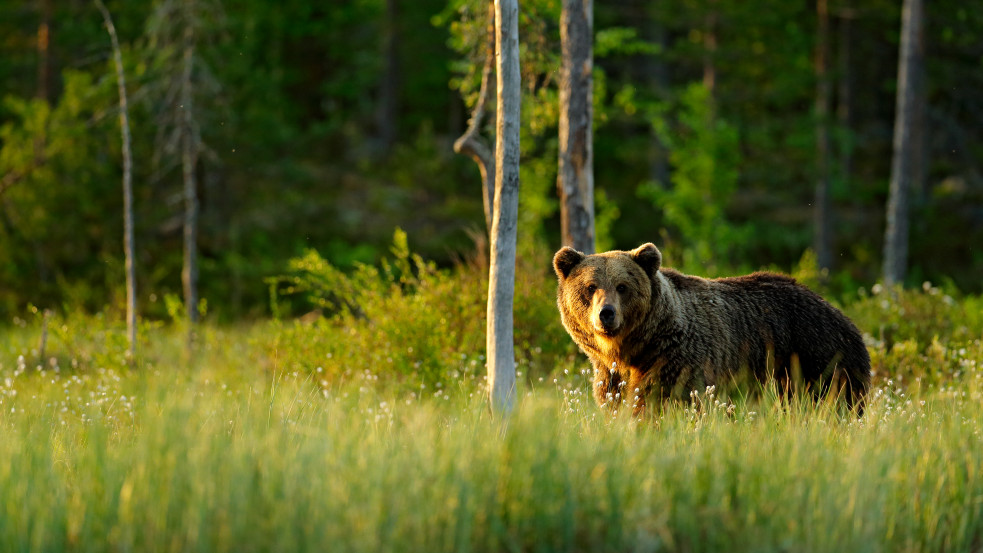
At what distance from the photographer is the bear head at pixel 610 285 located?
20.9 feet

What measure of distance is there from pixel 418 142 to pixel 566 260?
1921cm

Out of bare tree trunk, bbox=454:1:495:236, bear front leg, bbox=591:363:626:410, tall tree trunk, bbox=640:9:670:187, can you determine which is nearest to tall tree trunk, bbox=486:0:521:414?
bear front leg, bbox=591:363:626:410

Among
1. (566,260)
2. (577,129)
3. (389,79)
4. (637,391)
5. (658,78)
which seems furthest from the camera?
(389,79)

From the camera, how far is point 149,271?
19422mm

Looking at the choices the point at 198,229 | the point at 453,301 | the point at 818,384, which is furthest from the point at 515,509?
the point at 198,229

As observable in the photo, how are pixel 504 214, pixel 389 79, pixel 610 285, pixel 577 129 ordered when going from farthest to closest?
pixel 389 79 → pixel 577 129 → pixel 504 214 → pixel 610 285

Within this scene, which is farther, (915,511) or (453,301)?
(453,301)

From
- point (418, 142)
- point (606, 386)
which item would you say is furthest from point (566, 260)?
point (418, 142)

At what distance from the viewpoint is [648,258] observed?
6.61 m

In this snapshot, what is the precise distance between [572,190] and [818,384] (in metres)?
4.01

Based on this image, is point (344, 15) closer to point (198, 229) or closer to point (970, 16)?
point (198, 229)

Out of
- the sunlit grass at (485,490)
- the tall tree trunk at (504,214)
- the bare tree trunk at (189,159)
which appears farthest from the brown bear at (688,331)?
the bare tree trunk at (189,159)

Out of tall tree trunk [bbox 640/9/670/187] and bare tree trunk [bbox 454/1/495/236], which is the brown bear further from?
tall tree trunk [bbox 640/9/670/187]

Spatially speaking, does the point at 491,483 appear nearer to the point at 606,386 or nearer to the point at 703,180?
the point at 606,386
